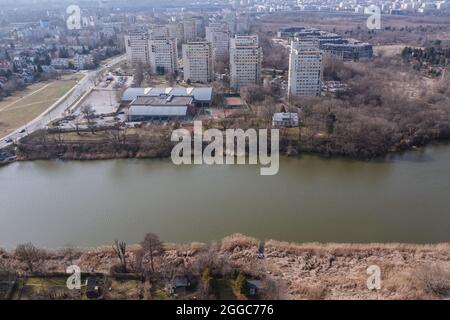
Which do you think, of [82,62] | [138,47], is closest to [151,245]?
[138,47]

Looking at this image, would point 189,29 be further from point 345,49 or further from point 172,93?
point 172,93

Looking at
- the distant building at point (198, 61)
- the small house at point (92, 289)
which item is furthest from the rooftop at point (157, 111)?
the small house at point (92, 289)

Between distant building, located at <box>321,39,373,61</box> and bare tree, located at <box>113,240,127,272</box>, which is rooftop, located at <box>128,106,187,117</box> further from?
distant building, located at <box>321,39,373,61</box>

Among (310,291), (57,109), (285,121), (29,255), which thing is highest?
(57,109)

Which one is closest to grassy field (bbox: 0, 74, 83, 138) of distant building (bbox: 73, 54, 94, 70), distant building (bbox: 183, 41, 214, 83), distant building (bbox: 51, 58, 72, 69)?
distant building (bbox: 73, 54, 94, 70)

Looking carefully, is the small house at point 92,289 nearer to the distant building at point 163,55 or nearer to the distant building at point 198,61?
the distant building at point 198,61
